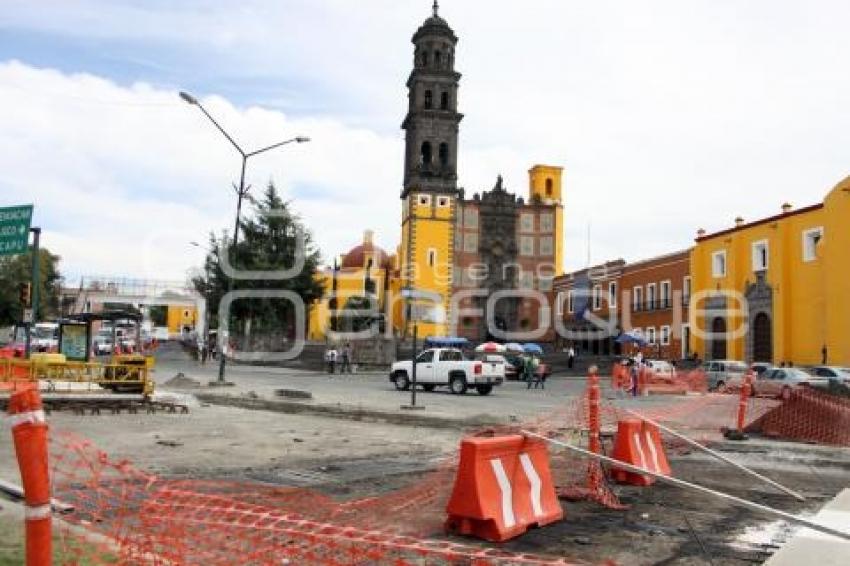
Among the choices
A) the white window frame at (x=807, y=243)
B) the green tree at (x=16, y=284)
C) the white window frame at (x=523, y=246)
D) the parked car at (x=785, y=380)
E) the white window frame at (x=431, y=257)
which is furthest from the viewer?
the white window frame at (x=523, y=246)

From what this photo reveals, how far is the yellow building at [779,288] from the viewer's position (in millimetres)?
41375

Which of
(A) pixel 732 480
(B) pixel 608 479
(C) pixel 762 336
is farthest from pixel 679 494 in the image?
(C) pixel 762 336

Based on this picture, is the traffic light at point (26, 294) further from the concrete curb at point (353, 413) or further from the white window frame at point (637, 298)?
the white window frame at point (637, 298)

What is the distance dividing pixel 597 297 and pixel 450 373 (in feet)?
144

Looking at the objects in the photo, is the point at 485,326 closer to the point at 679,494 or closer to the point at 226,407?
the point at 226,407

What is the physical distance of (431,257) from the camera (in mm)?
79938

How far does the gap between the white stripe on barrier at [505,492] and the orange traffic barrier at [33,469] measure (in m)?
4.07

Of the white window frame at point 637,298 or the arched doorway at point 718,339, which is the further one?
the white window frame at point 637,298

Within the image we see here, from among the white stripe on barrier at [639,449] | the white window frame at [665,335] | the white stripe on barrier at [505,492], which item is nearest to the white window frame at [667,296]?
the white window frame at [665,335]

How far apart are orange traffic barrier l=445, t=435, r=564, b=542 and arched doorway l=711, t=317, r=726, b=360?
47.2 meters

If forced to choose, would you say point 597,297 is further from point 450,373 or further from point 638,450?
point 638,450

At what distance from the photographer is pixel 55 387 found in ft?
64.6

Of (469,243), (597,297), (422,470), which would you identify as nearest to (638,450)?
(422,470)

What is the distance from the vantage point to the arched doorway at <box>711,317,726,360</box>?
5138 centimetres
